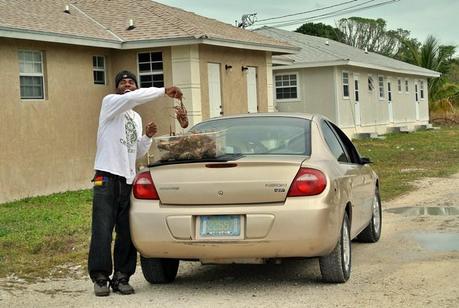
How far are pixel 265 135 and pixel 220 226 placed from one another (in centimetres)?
116

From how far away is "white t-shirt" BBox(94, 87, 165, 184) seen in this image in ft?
20.1

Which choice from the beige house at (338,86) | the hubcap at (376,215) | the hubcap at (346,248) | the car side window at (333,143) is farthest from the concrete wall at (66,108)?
the hubcap at (346,248)

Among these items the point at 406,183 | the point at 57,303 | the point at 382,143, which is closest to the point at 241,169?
the point at 57,303

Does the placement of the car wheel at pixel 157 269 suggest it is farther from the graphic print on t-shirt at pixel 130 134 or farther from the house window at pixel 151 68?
the house window at pixel 151 68

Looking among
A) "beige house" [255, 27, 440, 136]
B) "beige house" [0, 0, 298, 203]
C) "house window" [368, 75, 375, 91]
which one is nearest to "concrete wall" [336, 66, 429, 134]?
"beige house" [255, 27, 440, 136]

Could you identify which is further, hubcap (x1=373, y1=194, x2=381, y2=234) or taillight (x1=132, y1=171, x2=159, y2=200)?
hubcap (x1=373, y1=194, x2=381, y2=234)

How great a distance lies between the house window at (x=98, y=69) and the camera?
56.8 ft

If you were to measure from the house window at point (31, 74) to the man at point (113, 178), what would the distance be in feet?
30.7

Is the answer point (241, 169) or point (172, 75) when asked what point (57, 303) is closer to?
point (241, 169)

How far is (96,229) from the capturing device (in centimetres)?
624

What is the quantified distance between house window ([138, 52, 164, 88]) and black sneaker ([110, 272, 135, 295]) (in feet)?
38.1

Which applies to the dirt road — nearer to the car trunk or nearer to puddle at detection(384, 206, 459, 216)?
the car trunk

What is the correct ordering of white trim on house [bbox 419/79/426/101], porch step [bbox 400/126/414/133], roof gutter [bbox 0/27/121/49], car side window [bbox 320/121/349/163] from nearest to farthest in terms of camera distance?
car side window [bbox 320/121/349/163]
roof gutter [bbox 0/27/121/49]
porch step [bbox 400/126/414/133]
white trim on house [bbox 419/79/426/101]

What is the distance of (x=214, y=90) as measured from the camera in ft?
61.0
